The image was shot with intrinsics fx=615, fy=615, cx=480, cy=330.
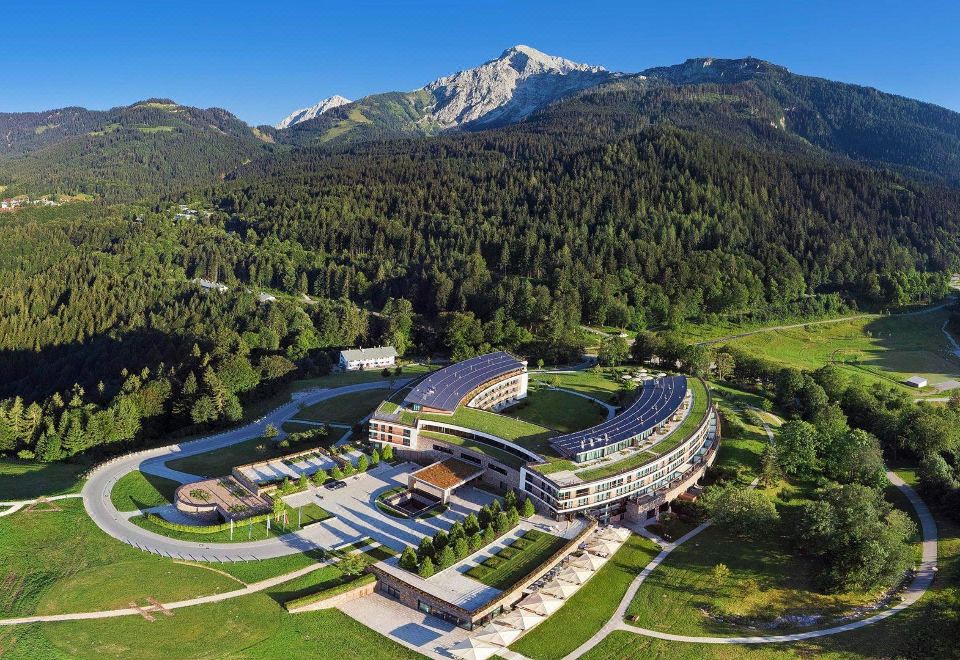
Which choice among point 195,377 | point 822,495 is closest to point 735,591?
point 822,495

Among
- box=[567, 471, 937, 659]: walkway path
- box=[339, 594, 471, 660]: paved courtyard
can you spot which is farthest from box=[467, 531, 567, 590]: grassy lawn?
box=[567, 471, 937, 659]: walkway path

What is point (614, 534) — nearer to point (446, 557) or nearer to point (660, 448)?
point (660, 448)

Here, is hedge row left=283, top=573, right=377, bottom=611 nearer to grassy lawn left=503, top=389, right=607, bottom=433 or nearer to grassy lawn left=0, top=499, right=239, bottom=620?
grassy lawn left=0, top=499, right=239, bottom=620

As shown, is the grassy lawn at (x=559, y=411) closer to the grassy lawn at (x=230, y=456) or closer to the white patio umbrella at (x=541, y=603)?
the grassy lawn at (x=230, y=456)

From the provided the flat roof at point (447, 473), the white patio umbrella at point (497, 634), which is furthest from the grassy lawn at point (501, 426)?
the white patio umbrella at point (497, 634)

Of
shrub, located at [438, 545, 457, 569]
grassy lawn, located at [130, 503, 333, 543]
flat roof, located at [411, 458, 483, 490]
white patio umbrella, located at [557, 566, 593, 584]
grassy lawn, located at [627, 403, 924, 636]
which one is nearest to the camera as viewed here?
grassy lawn, located at [627, 403, 924, 636]

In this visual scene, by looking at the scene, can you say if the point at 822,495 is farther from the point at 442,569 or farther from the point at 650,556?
the point at 442,569
